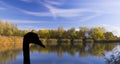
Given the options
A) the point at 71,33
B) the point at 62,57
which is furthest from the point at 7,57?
the point at 71,33

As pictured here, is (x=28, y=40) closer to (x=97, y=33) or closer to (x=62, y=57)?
(x=62, y=57)

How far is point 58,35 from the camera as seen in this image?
272 feet

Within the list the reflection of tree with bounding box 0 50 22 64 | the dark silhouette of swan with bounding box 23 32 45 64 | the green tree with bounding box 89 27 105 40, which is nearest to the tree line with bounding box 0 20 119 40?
the green tree with bounding box 89 27 105 40

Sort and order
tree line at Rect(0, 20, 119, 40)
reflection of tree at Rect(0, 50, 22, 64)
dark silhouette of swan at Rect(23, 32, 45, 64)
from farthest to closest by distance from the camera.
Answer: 1. tree line at Rect(0, 20, 119, 40)
2. reflection of tree at Rect(0, 50, 22, 64)
3. dark silhouette of swan at Rect(23, 32, 45, 64)

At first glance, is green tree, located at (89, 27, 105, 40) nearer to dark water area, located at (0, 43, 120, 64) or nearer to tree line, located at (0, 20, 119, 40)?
tree line, located at (0, 20, 119, 40)

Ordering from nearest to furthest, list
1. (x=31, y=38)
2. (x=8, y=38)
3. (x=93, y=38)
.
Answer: (x=31, y=38) → (x=8, y=38) → (x=93, y=38)

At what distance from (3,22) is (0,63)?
202ft

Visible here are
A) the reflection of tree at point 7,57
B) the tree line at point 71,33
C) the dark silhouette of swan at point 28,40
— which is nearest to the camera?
the dark silhouette of swan at point 28,40

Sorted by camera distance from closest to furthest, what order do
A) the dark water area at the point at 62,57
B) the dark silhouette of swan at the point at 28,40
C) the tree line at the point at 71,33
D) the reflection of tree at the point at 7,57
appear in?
the dark silhouette of swan at the point at 28,40 → the dark water area at the point at 62,57 → the reflection of tree at the point at 7,57 → the tree line at the point at 71,33

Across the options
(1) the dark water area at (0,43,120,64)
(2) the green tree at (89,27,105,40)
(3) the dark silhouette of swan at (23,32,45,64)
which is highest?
(2) the green tree at (89,27,105,40)

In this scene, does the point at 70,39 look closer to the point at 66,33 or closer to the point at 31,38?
the point at 66,33

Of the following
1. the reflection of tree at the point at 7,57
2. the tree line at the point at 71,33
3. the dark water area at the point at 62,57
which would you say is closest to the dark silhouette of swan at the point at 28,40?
the dark water area at the point at 62,57

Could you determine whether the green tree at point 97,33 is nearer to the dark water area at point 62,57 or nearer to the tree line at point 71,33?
the tree line at point 71,33

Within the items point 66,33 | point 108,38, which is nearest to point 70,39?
point 66,33
